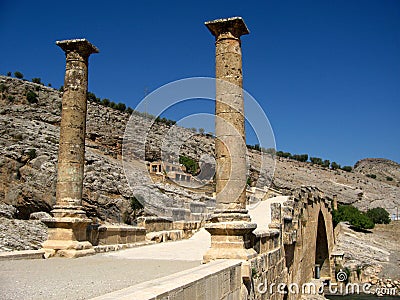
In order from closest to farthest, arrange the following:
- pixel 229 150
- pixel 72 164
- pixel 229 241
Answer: pixel 229 241 < pixel 229 150 < pixel 72 164

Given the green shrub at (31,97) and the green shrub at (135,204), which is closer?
the green shrub at (135,204)

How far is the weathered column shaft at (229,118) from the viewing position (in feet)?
26.0

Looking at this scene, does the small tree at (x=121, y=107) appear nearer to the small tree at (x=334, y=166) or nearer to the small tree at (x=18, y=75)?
the small tree at (x=18, y=75)

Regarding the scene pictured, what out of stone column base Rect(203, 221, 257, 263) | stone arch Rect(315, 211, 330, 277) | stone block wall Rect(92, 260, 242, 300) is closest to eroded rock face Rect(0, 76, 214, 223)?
stone arch Rect(315, 211, 330, 277)

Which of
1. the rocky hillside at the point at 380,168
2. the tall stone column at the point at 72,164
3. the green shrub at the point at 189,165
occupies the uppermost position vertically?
the rocky hillside at the point at 380,168

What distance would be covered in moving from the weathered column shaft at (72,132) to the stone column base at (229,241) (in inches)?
149

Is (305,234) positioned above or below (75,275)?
below

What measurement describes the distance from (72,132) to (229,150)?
407 cm

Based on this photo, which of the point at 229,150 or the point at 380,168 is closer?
the point at 229,150

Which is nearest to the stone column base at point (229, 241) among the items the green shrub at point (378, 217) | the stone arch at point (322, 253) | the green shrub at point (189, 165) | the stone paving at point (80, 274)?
the stone paving at point (80, 274)

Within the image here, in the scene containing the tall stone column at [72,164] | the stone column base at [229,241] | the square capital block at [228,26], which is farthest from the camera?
the tall stone column at [72,164]

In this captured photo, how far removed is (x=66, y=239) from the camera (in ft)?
30.2

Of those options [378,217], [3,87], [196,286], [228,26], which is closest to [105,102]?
[3,87]

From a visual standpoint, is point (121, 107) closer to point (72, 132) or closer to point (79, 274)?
point (72, 132)
